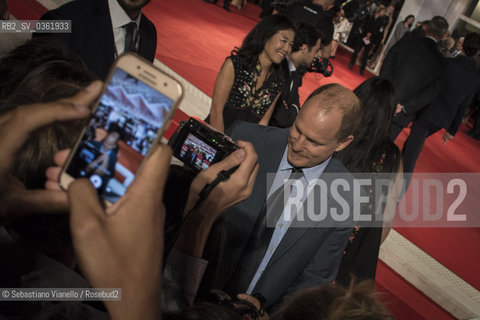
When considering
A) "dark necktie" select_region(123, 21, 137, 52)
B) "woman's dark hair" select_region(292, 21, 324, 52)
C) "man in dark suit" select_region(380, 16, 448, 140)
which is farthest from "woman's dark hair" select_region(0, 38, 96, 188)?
"man in dark suit" select_region(380, 16, 448, 140)

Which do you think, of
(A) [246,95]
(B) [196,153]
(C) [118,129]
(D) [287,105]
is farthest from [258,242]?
(D) [287,105]

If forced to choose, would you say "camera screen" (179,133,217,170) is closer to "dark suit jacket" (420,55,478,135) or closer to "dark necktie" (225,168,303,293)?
"dark necktie" (225,168,303,293)

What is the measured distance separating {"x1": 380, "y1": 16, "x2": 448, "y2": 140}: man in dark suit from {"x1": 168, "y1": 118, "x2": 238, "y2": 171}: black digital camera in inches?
121

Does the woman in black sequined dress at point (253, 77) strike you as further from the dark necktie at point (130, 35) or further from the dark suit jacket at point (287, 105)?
the dark necktie at point (130, 35)

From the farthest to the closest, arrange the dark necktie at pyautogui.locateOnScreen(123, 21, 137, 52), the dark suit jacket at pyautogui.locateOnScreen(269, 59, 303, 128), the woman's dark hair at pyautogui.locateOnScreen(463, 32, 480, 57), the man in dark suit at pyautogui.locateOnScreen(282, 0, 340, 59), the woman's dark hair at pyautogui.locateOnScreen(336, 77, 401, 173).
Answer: the man in dark suit at pyautogui.locateOnScreen(282, 0, 340, 59)
the woman's dark hair at pyautogui.locateOnScreen(463, 32, 480, 57)
the dark suit jacket at pyautogui.locateOnScreen(269, 59, 303, 128)
the woman's dark hair at pyautogui.locateOnScreen(336, 77, 401, 173)
the dark necktie at pyautogui.locateOnScreen(123, 21, 137, 52)

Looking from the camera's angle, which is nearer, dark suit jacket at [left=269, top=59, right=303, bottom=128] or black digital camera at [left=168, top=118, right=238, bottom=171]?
black digital camera at [left=168, top=118, right=238, bottom=171]

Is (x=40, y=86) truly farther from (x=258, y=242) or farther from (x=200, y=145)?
(x=258, y=242)

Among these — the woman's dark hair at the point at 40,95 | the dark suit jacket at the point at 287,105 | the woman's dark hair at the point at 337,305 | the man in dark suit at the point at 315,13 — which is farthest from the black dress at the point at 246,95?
the man in dark suit at the point at 315,13

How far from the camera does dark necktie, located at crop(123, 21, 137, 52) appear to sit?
1703mm

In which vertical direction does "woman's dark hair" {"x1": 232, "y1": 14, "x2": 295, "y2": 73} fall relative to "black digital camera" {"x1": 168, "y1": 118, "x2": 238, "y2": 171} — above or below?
above

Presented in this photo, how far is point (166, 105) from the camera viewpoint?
67cm

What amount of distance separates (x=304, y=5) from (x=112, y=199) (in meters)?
5.11

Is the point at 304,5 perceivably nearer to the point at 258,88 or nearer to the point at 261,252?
the point at 258,88

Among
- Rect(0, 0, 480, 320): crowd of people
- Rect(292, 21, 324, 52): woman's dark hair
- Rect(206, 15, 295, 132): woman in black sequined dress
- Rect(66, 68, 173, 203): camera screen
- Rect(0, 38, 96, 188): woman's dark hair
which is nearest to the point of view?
Rect(0, 0, 480, 320): crowd of people
